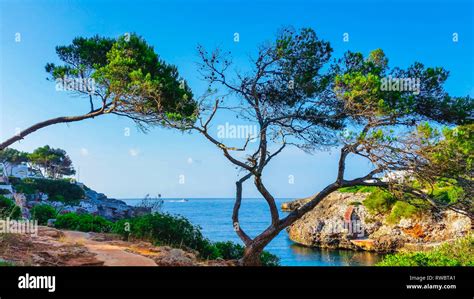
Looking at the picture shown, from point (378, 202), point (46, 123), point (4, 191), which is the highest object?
point (46, 123)

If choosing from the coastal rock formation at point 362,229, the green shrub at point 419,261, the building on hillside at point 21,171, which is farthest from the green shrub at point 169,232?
the building on hillside at point 21,171

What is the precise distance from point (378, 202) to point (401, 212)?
2.04 meters

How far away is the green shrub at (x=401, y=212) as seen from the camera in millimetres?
23938

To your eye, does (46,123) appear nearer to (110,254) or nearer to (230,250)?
(110,254)

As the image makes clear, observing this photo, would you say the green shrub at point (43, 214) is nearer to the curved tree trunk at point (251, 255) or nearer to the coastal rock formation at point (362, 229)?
the curved tree trunk at point (251, 255)

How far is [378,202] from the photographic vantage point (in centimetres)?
2647

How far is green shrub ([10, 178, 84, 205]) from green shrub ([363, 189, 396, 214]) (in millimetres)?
22877

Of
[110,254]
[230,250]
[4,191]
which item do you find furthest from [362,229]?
[4,191]

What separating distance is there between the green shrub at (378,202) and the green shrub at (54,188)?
2288 centimetres

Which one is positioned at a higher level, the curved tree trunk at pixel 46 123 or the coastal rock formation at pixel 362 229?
the curved tree trunk at pixel 46 123

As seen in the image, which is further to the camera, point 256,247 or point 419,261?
point 256,247

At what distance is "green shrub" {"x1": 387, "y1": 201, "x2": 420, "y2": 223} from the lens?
23.9m
